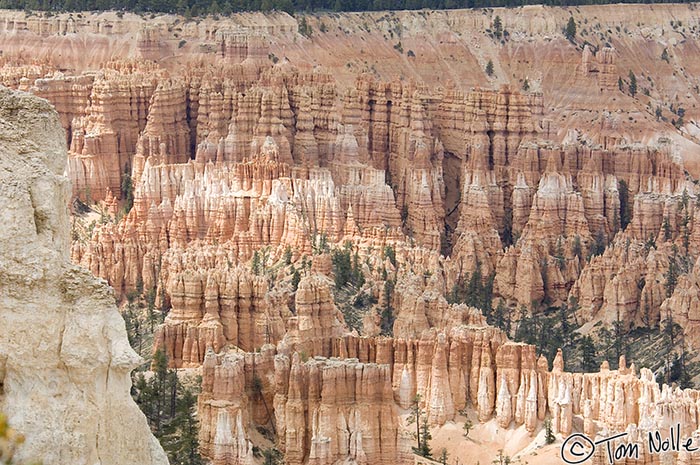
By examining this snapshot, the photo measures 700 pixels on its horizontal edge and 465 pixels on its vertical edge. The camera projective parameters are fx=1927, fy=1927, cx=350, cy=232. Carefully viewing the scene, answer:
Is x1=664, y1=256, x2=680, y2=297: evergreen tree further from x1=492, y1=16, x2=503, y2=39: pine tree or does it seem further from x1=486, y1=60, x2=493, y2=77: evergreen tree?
x1=492, y1=16, x2=503, y2=39: pine tree

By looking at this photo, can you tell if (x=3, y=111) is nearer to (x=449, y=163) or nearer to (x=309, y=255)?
(x=309, y=255)

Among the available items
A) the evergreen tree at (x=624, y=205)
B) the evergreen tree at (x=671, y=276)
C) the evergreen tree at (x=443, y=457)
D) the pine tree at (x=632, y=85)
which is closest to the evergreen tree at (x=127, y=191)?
the evergreen tree at (x=624, y=205)

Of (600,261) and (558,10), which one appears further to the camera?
(558,10)

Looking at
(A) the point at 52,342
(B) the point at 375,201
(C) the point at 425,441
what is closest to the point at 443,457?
(C) the point at 425,441

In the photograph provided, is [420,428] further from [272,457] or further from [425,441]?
[272,457]

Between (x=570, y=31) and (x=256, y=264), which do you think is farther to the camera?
(x=570, y=31)

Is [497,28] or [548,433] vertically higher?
[497,28]

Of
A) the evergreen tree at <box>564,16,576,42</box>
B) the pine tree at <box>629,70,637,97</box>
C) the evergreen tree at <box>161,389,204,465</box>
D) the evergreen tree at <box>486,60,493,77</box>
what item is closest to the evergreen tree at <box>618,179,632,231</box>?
the pine tree at <box>629,70,637,97</box>

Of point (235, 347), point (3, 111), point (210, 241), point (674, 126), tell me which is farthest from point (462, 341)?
point (674, 126)

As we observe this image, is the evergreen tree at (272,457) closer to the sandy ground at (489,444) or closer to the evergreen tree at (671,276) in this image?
the sandy ground at (489,444)
